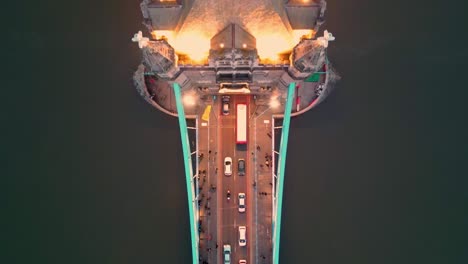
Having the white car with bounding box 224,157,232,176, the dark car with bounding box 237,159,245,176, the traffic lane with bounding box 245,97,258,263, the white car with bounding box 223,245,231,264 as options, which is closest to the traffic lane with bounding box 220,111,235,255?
the white car with bounding box 224,157,232,176

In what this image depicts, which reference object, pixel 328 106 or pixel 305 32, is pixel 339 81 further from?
pixel 305 32

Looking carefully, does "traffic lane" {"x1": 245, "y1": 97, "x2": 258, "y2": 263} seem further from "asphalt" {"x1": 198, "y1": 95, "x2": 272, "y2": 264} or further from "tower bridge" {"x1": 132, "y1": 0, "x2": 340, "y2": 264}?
"tower bridge" {"x1": 132, "y1": 0, "x2": 340, "y2": 264}

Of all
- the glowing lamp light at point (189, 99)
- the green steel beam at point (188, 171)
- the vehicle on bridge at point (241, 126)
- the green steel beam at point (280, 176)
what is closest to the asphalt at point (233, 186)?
the vehicle on bridge at point (241, 126)

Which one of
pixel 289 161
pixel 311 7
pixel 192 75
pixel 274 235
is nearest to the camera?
pixel 311 7

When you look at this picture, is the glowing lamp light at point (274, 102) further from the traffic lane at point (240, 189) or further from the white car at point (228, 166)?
the white car at point (228, 166)

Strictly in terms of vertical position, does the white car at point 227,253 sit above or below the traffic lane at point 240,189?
below

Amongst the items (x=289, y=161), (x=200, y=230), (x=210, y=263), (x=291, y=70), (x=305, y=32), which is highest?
(x=305, y=32)

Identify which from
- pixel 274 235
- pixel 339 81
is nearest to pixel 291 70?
pixel 339 81

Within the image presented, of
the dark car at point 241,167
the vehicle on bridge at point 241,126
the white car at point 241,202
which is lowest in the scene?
the white car at point 241,202
